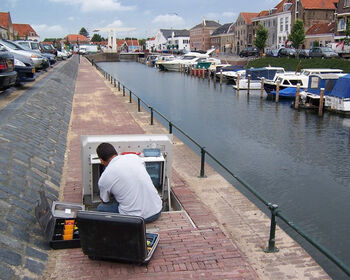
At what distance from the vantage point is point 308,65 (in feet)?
155

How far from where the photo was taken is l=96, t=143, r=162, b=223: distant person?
518 cm

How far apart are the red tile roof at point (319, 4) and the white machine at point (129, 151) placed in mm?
72141

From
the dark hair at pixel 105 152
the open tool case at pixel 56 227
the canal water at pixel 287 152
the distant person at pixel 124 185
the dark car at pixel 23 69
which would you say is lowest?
the canal water at pixel 287 152

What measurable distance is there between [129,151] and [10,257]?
267 cm

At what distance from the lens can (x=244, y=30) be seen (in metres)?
94.6

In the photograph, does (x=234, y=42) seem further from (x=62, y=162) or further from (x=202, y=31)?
(x=62, y=162)

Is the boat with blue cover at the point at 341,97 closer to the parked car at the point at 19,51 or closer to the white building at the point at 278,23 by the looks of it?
the parked car at the point at 19,51

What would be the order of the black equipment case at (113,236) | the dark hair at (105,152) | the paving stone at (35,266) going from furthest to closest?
1. the dark hair at (105,152)
2. the paving stone at (35,266)
3. the black equipment case at (113,236)

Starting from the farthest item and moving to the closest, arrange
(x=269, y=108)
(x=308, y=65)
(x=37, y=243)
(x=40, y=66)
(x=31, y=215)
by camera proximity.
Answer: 1. (x=308, y=65)
2. (x=269, y=108)
3. (x=40, y=66)
4. (x=31, y=215)
5. (x=37, y=243)

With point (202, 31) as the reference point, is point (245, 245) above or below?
below

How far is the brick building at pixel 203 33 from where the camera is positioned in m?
126

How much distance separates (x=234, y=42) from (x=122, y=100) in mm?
84611

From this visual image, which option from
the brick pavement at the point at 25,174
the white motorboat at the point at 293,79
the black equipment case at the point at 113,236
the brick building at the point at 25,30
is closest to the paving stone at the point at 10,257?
the brick pavement at the point at 25,174

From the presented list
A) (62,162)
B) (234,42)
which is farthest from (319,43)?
(62,162)
